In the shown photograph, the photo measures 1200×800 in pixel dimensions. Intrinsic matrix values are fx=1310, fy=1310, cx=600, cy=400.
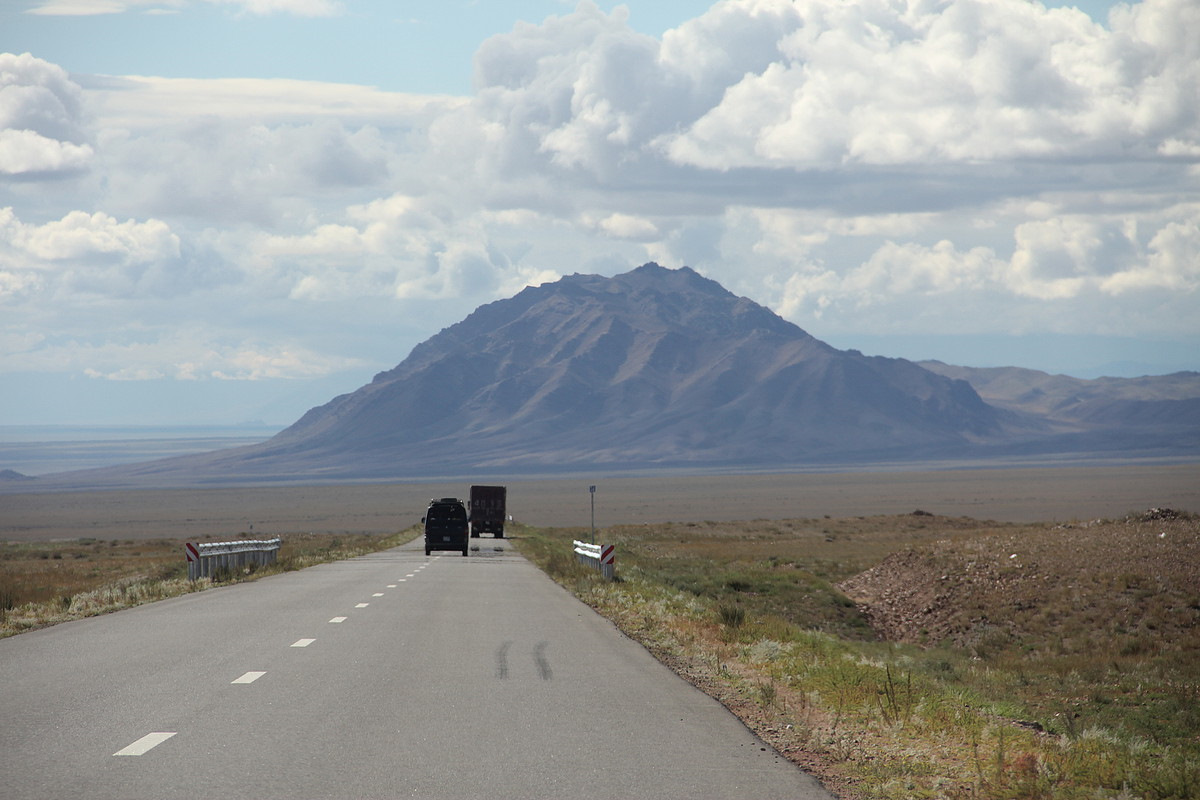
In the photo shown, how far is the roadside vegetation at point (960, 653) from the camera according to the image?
9.13 meters

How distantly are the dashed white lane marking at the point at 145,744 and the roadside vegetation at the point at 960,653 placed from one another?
4527 mm

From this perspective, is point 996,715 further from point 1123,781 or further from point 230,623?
point 230,623

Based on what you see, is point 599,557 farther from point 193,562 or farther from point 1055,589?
point 1055,589

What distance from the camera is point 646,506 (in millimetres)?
141625

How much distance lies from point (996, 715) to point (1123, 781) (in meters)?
3.61

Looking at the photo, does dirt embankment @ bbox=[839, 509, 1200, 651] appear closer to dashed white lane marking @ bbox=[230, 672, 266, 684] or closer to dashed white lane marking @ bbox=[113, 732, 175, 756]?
dashed white lane marking @ bbox=[230, 672, 266, 684]

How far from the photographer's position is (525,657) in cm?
1478


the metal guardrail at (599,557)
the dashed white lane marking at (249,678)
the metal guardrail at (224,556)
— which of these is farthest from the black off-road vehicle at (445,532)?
the dashed white lane marking at (249,678)

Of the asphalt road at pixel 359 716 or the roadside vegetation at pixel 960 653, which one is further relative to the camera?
the roadside vegetation at pixel 960 653

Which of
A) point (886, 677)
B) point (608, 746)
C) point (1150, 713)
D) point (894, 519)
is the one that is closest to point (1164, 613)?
point (1150, 713)

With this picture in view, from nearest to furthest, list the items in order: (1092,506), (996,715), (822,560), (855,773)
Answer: (855,773), (996,715), (822,560), (1092,506)

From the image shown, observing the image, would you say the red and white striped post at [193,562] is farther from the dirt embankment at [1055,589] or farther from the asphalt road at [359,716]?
the dirt embankment at [1055,589]

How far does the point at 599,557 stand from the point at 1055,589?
35.5 feet

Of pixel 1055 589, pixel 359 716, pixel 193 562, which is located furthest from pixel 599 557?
pixel 359 716
